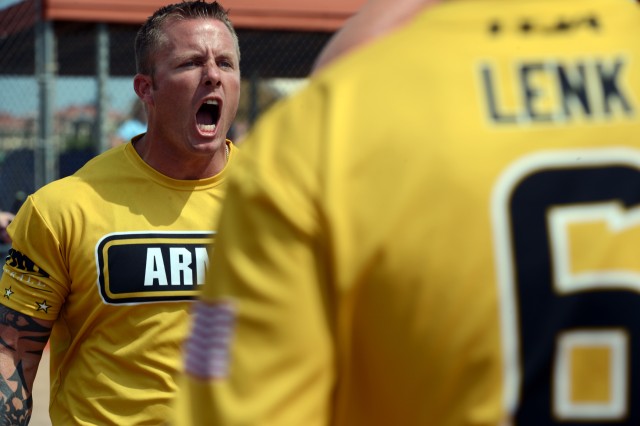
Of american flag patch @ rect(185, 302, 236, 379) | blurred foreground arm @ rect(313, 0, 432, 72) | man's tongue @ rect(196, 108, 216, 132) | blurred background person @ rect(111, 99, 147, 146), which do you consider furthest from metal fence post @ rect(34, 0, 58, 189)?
american flag patch @ rect(185, 302, 236, 379)

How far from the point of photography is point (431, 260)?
4.71 feet

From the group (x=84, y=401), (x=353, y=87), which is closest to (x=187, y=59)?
(x=84, y=401)

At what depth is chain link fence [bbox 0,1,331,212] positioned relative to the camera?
9305mm

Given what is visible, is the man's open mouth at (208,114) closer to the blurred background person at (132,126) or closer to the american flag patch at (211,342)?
the american flag patch at (211,342)

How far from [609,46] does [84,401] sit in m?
2.56

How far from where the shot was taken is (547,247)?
1445 mm

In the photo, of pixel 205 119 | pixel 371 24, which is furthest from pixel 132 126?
pixel 371 24

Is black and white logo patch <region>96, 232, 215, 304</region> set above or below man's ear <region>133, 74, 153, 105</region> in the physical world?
below

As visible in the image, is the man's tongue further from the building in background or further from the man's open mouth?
the building in background

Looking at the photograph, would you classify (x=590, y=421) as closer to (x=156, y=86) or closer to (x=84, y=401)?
(x=84, y=401)

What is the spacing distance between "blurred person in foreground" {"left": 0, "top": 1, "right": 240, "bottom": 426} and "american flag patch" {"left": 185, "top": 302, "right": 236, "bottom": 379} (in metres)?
2.09

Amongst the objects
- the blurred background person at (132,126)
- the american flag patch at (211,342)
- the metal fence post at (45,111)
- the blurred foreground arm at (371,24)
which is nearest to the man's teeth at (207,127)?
the blurred foreground arm at (371,24)

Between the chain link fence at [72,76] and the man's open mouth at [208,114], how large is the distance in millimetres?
3485

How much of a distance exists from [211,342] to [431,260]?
34 cm
